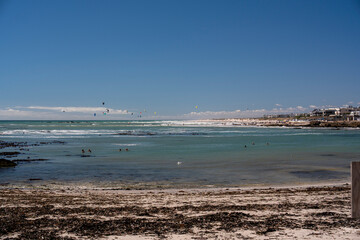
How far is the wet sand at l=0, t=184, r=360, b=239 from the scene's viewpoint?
6.50 m

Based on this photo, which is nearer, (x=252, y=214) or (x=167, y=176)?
(x=252, y=214)

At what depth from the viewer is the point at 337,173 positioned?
1819 centimetres

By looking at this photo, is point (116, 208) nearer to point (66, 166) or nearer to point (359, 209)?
point (359, 209)

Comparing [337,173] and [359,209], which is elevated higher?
[359,209]

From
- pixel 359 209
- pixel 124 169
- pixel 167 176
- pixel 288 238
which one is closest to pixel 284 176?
pixel 167 176

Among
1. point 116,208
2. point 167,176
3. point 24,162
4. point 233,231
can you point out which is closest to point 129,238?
point 233,231

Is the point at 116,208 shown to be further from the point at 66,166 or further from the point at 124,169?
the point at 66,166

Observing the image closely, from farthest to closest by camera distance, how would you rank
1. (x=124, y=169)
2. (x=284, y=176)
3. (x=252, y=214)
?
(x=124, y=169), (x=284, y=176), (x=252, y=214)

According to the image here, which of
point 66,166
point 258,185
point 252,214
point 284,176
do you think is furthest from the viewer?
point 66,166

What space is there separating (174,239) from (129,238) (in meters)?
0.88

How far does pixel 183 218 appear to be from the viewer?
7.78m

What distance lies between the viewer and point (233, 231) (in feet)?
21.9

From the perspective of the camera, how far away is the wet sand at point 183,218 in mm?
6496

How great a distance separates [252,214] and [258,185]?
7.32 metres
